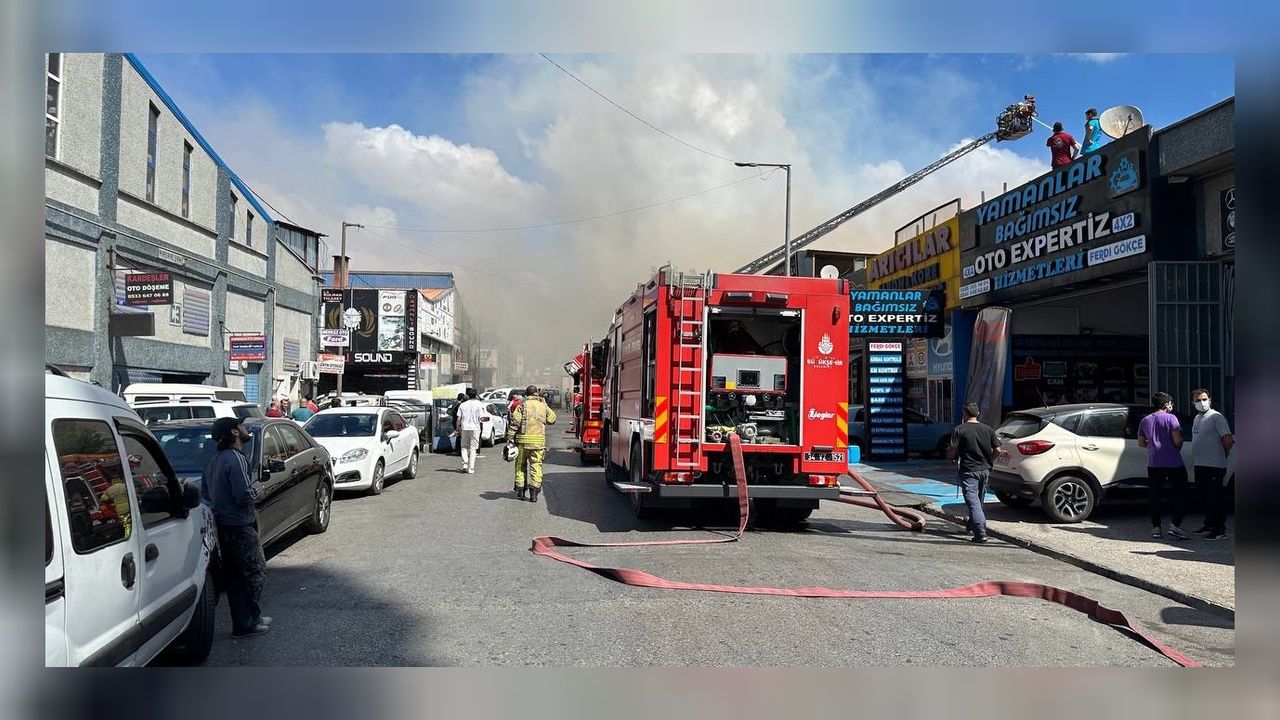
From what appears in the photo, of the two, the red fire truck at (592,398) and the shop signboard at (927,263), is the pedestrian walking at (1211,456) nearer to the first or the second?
the red fire truck at (592,398)

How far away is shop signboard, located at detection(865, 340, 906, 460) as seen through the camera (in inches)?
712

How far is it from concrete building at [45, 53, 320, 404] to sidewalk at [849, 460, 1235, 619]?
54.7ft

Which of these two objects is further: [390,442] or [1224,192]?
[390,442]

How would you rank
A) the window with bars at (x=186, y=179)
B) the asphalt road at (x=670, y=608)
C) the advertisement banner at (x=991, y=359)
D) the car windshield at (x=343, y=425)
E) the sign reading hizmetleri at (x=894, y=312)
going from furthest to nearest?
1. the window with bars at (x=186, y=179)
2. the sign reading hizmetleri at (x=894, y=312)
3. the advertisement banner at (x=991, y=359)
4. the car windshield at (x=343, y=425)
5. the asphalt road at (x=670, y=608)

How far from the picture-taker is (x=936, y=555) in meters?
8.40

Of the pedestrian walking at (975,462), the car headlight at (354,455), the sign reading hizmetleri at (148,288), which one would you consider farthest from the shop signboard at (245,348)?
the pedestrian walking at (975,462)

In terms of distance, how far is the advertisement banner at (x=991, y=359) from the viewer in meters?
15.0

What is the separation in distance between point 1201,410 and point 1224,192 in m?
4.78

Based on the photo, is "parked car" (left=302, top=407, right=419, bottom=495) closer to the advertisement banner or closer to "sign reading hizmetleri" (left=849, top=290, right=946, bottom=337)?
"sign reading hizmetleri" (left=849, top=290, right=946, bottom=337)

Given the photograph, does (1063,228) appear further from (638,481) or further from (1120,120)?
(638,481)

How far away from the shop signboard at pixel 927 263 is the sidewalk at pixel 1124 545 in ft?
24.0

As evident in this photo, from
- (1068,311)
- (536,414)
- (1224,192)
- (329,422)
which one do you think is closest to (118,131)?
(329,422)

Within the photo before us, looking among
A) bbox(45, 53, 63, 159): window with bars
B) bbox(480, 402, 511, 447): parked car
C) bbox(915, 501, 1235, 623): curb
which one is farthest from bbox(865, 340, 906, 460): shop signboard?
bbox(45, 53, 63, 159): window with bars
